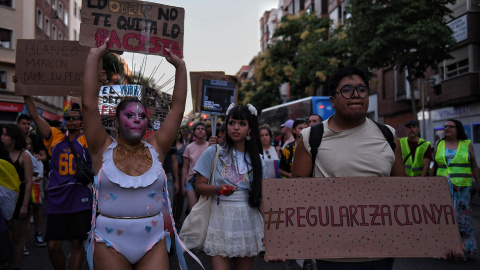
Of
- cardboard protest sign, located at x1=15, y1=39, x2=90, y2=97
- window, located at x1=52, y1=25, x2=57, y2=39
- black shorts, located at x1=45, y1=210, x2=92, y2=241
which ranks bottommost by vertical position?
black shorts, located at x1=45, y1=210, x2=92, y2=241

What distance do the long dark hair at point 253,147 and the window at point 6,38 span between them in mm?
29766

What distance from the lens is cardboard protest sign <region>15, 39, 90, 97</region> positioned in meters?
4.89

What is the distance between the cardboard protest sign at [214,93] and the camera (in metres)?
7.49

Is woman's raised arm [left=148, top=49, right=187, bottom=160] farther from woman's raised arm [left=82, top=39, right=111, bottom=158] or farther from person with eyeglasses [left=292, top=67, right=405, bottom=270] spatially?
person with eyeglasses [left=292, top=67, right=405, bottom=270]

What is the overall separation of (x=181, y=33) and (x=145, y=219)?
1563 mm

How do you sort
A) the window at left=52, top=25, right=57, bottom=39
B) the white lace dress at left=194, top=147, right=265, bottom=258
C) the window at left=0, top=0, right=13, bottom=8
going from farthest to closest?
1. the window at left=52, top=25, right=57, bottom=39
2. the window at left=0, top=0, right=13, bottom=8
3. the white lace dress at left=194, top=147, right=265, bottom=258

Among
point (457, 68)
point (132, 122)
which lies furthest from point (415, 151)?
point (457, 68)

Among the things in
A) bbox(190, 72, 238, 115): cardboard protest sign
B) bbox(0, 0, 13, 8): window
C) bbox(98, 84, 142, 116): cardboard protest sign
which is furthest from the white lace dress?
bbox(0, 0, 13, 8): window

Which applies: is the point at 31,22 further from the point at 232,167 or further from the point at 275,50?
the point at 232,167

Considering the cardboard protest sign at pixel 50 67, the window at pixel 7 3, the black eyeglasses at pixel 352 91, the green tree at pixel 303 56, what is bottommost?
the black eyeglasses at pixel 352 91

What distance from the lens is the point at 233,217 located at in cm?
373

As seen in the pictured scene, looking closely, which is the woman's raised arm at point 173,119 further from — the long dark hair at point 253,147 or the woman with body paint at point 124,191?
the long dark hair at point 253,147

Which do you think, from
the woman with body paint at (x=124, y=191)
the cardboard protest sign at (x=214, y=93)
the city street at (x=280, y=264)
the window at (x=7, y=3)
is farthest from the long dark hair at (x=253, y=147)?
the window at (x=7, y=3)

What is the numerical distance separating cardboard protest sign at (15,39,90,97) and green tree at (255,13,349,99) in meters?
23.6
